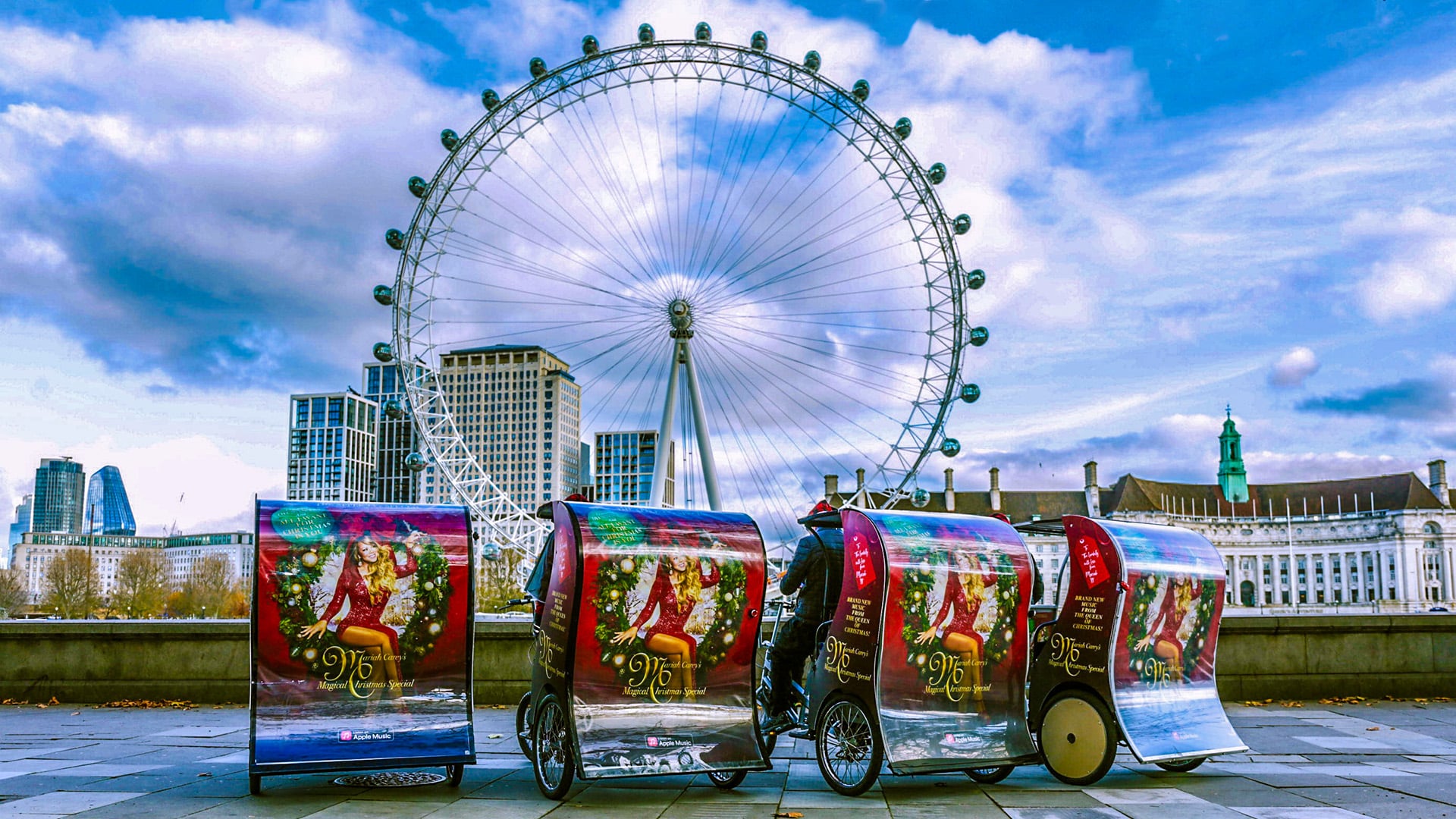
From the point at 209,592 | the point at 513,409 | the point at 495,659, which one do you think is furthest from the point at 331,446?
the point at 495,659

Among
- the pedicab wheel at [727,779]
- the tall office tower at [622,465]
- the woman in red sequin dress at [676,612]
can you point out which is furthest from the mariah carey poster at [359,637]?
the tall office tower at [622,465]

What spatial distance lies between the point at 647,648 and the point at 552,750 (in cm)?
107

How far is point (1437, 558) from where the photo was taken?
14400cm

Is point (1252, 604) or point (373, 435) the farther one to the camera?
point (373, 435)

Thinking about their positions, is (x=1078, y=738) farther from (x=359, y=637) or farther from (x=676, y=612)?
(x=359, y=637)

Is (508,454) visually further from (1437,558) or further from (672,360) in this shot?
(1437,558)

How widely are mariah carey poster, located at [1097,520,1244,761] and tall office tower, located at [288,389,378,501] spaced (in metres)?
151

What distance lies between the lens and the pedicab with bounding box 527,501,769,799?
8.58m

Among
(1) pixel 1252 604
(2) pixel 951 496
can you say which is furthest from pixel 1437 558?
(2) pixel 951 496

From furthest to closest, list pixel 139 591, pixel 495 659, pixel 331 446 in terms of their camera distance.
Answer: pixel 331 446, pixel 139 591, pixel 495 659

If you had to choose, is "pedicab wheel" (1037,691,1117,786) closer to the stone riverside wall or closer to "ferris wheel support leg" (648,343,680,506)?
the stone riverside wall

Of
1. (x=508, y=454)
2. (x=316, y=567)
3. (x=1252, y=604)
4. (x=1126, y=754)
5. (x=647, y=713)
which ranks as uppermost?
(x=508, y=454)

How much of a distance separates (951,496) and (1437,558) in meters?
59.5

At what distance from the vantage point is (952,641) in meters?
9.15
